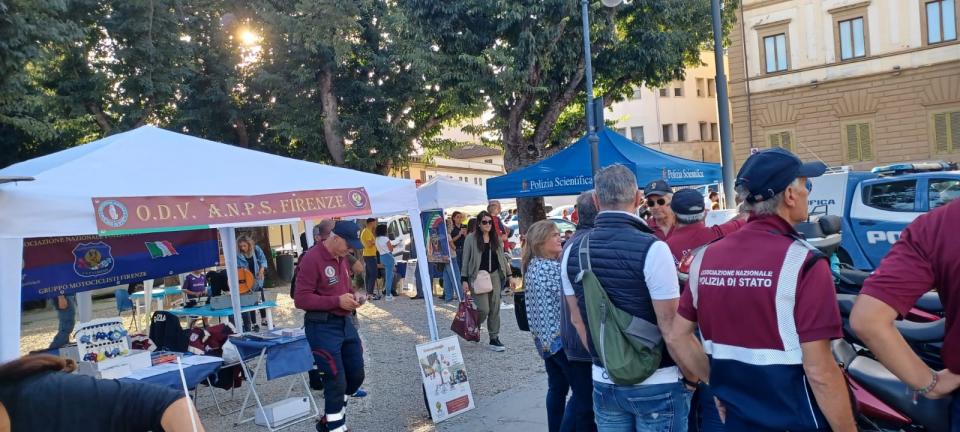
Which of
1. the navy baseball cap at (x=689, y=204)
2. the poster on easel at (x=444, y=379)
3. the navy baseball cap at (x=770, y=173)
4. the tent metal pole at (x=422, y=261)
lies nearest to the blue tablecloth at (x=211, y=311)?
the tent metal pole at (x=422, y=261)

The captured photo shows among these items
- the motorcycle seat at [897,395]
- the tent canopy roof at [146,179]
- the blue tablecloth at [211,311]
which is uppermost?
the tent canopy roof at [146,179]

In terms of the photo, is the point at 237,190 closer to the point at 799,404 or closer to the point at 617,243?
the point at 617,243

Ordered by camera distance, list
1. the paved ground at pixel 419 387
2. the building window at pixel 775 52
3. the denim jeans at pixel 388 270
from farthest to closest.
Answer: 1. the building window at pixel 775 52
2. the denim jeans at pixel 388 270
3. the paved ground at pixel 419 387

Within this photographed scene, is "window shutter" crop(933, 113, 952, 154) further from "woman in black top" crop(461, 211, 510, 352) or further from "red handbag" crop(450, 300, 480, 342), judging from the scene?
"red handbag" crop(450, 300, 480, 342)

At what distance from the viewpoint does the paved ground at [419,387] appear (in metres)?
6.33

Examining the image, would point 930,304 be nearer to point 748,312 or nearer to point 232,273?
point 748,312

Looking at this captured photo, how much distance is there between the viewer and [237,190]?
5961 millimetres

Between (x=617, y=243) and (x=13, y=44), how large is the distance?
11.9 m

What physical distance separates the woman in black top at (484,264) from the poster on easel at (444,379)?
2.33 m

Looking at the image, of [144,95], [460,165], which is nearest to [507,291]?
[144,95]

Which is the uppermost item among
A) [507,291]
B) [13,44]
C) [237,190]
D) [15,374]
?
[13,44]

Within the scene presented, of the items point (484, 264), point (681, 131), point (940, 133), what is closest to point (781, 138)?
point (940, 133)

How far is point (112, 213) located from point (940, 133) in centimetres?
3183

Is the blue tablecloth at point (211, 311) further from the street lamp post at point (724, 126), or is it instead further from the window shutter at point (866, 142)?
the window shutter at point (866, 142)
